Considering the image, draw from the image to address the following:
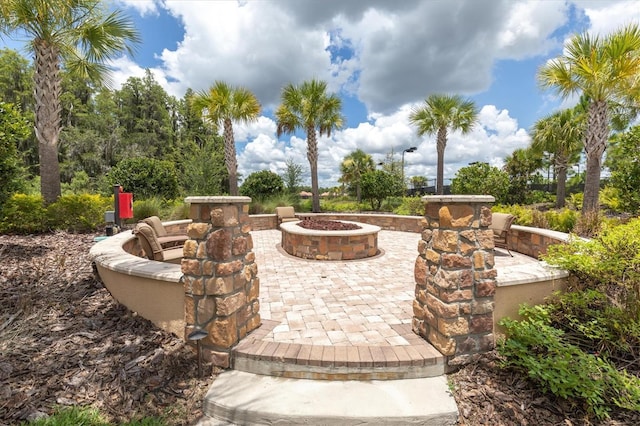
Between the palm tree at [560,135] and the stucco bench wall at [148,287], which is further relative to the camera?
the palm tree at [560,135]

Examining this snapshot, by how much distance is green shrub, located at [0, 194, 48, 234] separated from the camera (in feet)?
19.4

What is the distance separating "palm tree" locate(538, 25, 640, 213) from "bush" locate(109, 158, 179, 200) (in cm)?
1450

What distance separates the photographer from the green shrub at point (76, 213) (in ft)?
20.7

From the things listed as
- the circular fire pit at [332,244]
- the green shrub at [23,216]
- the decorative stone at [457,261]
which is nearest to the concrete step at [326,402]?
the decorative stone at [457,261]

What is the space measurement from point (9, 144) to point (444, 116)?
15.2 m

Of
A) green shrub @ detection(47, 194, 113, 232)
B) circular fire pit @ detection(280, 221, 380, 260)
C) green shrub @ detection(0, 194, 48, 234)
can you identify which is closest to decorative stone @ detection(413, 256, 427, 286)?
circular fire pit @ detection(280, 221, 380, 260)

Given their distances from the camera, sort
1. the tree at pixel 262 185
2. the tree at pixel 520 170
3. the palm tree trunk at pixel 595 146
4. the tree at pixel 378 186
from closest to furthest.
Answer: the palm tree trunk at pixel 595 146
the tree at pixel 262 185
the tree at pixel 378 186
the tree at pixel 520 170

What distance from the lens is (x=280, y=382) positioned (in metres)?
2.30

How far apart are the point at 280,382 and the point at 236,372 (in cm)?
43

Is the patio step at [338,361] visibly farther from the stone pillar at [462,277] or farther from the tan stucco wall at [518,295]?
the tan stucco wall at [518,295]

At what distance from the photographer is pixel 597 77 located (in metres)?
6.98

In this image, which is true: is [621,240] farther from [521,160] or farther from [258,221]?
[521,160]

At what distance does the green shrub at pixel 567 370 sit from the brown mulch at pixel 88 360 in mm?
2653

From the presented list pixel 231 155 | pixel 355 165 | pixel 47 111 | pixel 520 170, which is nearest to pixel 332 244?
pixel 47 111
